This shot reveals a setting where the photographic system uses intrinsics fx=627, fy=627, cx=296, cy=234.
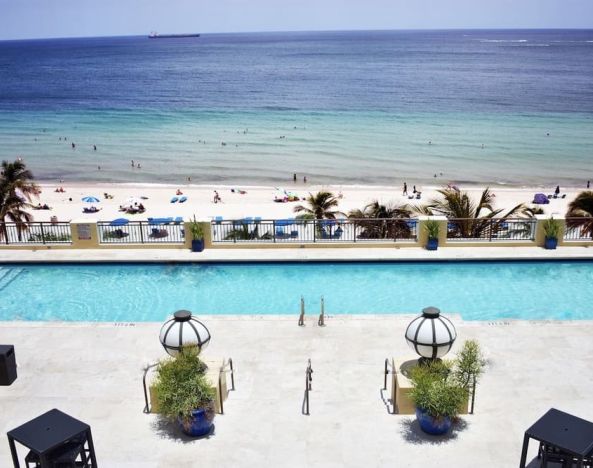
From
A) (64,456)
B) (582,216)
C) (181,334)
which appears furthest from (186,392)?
(582,216)

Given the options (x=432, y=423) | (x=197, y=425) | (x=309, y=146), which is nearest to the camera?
(x=432, y=423)

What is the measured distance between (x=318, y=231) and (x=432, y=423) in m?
11.9

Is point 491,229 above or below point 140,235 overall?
above

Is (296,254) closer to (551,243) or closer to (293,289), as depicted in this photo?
(293,289)

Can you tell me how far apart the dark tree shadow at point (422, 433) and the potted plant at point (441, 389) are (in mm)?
86

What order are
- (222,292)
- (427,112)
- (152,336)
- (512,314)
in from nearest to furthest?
1. (152,336)
2. (512,314)
3. (222,292)
4. (427,112)

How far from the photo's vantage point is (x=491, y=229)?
69.4ft

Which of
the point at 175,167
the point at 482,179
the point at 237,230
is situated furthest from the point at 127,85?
the point at 237,230

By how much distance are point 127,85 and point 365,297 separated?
371 ft

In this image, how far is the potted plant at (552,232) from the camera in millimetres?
20333

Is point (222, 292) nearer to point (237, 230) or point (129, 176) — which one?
point (237, 230)

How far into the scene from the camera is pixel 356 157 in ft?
191

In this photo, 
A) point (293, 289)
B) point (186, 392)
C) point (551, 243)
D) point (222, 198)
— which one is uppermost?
point (551, 243)

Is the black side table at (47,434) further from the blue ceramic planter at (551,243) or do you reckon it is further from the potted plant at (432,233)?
the blue ceramic planter at (551,243)
